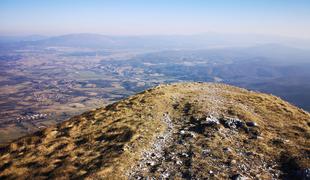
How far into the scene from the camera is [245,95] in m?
49.5

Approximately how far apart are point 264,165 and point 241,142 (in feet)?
16.2

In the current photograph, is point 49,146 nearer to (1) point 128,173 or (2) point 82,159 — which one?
(2) point 82,159

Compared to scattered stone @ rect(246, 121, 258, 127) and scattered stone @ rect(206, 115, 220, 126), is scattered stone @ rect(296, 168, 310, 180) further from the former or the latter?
scattered stone @ rect(206, 115, 220, 126)

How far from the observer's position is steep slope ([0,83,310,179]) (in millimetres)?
24672

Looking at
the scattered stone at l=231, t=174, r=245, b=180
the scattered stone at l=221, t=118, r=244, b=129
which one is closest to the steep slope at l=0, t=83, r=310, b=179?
the scattered stone at l=221, t=118, r=244, b=129

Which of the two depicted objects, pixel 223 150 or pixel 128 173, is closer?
pixel 128 173

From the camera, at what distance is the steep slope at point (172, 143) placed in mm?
24672

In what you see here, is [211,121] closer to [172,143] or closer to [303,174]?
[172,143]

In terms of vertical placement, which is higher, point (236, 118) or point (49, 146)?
point (236, 118)

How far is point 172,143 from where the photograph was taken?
29859mm

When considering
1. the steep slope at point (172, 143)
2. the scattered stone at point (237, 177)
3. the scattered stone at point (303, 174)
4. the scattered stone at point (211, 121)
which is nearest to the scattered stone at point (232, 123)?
the steep slope at point (172, 143)

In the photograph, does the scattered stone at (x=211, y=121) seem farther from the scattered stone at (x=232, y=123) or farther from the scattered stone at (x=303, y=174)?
the scattered stone at (x=303, y=174)

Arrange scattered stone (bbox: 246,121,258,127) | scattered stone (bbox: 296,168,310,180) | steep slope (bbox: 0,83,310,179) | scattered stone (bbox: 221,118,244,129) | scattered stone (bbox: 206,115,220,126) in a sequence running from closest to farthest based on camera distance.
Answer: scattered stone (bbox: 296,168,310,180), steep slope (bbox: 0,83,310,179), scattered stone (bbox: 221,118,244,129), scattered stone (bbox: 206,115,220,126), scattered stone (bbox: 246,121,258,127)

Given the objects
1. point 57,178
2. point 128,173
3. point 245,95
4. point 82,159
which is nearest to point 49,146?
point 82,159
